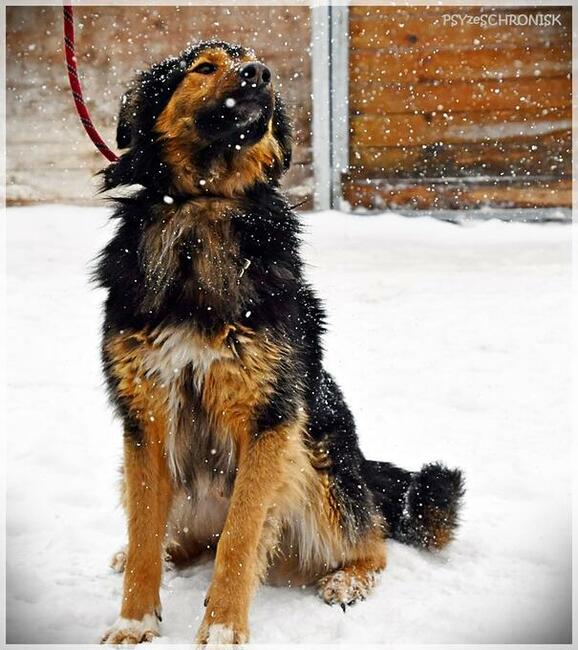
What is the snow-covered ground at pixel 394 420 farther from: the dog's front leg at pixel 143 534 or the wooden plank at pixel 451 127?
the wooden plank at pixel 451 127

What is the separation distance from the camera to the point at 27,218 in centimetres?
912

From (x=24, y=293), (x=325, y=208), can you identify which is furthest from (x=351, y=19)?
(x=24, y=293)

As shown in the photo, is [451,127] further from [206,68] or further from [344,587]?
[344,587]

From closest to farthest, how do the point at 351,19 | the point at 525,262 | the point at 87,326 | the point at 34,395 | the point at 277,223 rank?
the point at 277,223
the point at 34,395
the point at 87,326
the point at 525,262
the point at 351,19

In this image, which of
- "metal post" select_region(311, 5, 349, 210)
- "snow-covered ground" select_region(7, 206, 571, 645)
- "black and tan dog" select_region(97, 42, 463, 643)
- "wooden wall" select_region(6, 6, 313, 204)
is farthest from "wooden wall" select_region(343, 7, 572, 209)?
"black and tan dog" select_region(97, 42, 463, 643)

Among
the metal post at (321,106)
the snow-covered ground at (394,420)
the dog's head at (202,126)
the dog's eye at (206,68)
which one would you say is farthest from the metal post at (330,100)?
the dog's eye at (206,68)

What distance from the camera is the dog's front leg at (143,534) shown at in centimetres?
262

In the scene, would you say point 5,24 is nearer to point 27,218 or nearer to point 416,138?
point 27,218

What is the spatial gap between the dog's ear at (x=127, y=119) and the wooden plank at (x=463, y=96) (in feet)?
21.3

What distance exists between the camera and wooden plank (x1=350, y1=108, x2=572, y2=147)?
355 inches

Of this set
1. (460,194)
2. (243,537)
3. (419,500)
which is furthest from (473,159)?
(243,537)

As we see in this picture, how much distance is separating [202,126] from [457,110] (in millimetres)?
6955

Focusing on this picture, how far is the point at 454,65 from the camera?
29.5 ft

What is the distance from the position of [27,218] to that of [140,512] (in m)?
7.25
